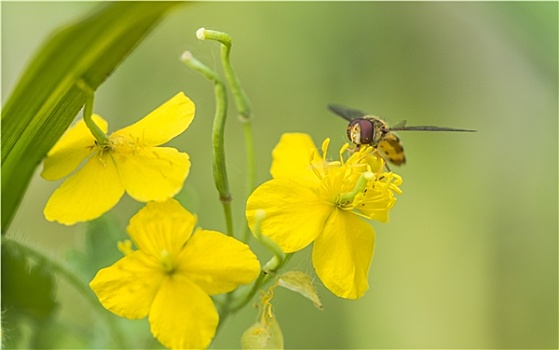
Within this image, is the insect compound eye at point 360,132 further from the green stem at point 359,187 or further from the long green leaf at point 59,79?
the long green leaf at point 59,79

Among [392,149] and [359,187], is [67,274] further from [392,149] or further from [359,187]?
[392,149]

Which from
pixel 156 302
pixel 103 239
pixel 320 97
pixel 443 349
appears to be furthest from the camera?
pixel 320 97

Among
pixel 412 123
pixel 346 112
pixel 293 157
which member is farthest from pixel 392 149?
pixel 412 123

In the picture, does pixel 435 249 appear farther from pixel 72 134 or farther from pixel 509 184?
pixel 72 134

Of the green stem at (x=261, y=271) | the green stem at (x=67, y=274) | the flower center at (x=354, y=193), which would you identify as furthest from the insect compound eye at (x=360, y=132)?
the green stem at (x=67, y=274)

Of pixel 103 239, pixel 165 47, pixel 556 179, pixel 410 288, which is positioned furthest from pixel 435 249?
pixel 103 239

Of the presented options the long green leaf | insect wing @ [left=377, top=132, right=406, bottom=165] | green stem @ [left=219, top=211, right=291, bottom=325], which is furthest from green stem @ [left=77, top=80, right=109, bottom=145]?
insect wing @ [left=377, top=132, right=406, bottom=165]

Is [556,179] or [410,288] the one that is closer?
[410,288]

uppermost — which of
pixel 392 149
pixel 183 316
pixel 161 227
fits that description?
pixel 392 149
